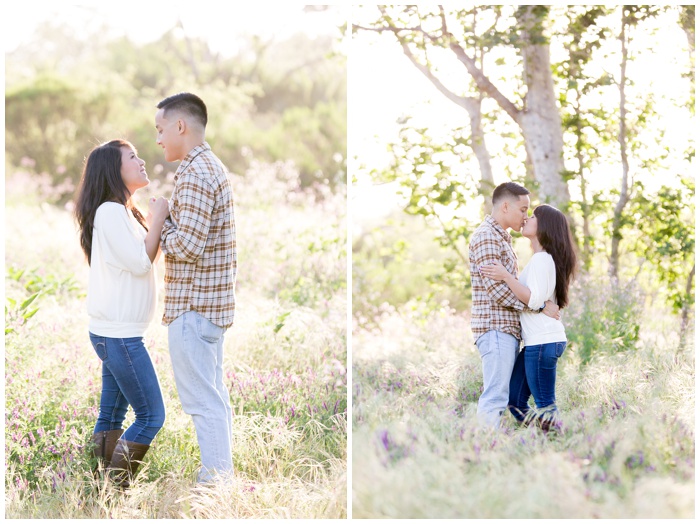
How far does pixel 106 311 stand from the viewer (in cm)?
284

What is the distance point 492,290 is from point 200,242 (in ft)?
4.28

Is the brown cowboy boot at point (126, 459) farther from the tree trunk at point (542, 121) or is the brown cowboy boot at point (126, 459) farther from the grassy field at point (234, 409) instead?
the tree trunk at point (542, 121)

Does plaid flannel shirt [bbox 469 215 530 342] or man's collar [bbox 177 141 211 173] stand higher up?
man's collar [bbox 177 141 211 173]

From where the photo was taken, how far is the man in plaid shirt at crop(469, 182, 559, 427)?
325 cm

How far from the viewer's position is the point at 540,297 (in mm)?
3213

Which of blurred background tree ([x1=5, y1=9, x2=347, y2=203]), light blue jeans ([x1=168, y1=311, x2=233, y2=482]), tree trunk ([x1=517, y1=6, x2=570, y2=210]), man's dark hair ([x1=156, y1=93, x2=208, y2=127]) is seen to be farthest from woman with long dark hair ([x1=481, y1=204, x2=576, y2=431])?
blurred background tree ([x1=5, y1=9, x2=347, y2=203])

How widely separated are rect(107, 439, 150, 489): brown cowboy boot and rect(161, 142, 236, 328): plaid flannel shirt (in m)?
0.52

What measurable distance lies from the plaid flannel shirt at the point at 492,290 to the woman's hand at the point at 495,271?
0.11ft

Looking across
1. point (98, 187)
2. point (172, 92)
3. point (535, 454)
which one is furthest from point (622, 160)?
point (172, 92)

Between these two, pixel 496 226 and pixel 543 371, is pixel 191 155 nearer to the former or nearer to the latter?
pixel 496 226

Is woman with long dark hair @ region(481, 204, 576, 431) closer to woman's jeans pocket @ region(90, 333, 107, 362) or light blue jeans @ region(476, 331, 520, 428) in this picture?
light blue jeans @ region(476, 331, 520, 428)

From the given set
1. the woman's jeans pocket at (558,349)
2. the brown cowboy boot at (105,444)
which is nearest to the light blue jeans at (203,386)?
the brown cowboy boot at (105,444)

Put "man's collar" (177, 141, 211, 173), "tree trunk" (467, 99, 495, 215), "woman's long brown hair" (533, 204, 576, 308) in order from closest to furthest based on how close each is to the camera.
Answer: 1. "man's collar" (177, 141, 211, 173)
2. "woman's long brown hair" (533, 204, 576, 308)
3. "tree trunk" (467, 99, 495, 215)

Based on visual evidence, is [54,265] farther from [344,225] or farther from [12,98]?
[12,98]
